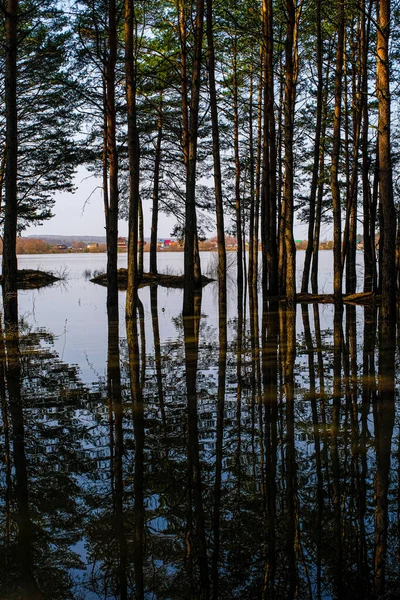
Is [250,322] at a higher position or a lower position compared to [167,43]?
lower

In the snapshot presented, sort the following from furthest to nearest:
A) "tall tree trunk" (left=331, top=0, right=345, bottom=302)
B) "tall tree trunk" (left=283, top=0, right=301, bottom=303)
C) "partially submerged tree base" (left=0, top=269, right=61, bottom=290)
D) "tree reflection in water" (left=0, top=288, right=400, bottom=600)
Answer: "partially submerged tree base" (left=0, top=269, right=61, bottom=290) → "tall tree trunk" (left=331, top=0, right=345, bottom=302) → "tall tree trunk" (left=283, top=0, right=301, bottom=303) → "tree reflection in water" (left=0, top=288, right=400, bottom=600)

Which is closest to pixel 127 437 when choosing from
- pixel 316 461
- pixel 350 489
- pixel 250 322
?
pixel 316 461

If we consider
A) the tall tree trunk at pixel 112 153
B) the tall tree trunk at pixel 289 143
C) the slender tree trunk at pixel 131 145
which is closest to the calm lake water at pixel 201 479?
the slender tree trunk at pixel 131 145

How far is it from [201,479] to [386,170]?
935cm

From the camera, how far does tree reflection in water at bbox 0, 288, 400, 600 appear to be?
2625 mm

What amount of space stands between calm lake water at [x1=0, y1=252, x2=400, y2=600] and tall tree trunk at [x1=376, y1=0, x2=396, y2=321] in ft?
13.2

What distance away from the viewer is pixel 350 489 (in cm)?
341

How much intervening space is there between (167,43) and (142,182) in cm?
883

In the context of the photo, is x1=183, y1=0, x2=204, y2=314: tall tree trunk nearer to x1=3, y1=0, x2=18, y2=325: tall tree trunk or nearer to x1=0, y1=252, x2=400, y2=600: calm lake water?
x1=3, y1=0, x2=18, y2=325: tall tree trunk

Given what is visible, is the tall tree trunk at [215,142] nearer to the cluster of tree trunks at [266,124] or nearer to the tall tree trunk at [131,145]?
the cluster of tree trunks at [266,124]

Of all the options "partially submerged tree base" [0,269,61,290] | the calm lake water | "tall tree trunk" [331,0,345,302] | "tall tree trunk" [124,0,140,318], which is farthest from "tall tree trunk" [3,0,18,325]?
"partially submerged tree base" [0,269,61,290]

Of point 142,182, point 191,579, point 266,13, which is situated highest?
point 266,13

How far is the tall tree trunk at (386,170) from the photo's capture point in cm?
1122

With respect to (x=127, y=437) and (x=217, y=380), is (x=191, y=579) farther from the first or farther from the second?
(x=217, y=380)
